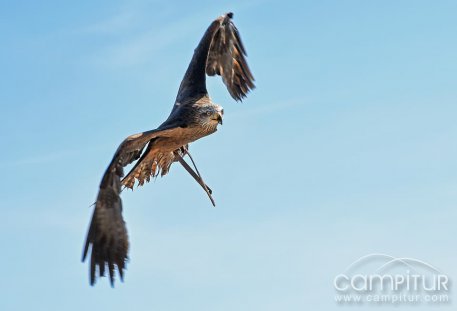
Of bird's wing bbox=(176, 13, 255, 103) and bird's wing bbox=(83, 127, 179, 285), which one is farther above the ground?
bird's wing bbox=(176, 13, 255, 103)

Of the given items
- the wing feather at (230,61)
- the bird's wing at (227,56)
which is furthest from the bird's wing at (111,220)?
the wing feather at (230,61)

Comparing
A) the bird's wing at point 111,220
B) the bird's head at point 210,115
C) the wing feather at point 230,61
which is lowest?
the bird's wing at point 111,220

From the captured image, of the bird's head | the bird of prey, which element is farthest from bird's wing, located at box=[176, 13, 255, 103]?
the bird's head

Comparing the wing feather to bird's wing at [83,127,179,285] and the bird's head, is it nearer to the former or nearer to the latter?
the bird's head

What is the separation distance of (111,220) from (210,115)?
9.12 feet

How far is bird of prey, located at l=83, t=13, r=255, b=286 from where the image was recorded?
16672 millimetres

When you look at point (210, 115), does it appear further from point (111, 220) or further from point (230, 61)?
point (230, 61)

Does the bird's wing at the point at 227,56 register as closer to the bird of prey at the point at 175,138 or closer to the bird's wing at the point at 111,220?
the bird of prey at the point at 175,138

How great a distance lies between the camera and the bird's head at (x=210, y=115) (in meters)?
18.4

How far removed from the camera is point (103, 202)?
1703cm

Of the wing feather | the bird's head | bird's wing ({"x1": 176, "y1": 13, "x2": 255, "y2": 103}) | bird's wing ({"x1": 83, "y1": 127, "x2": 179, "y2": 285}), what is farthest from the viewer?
the wing feather

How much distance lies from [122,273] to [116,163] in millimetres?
1893

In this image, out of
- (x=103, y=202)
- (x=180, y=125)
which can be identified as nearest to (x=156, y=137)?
(x=180, y=125)

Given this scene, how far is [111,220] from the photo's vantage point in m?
16.9
